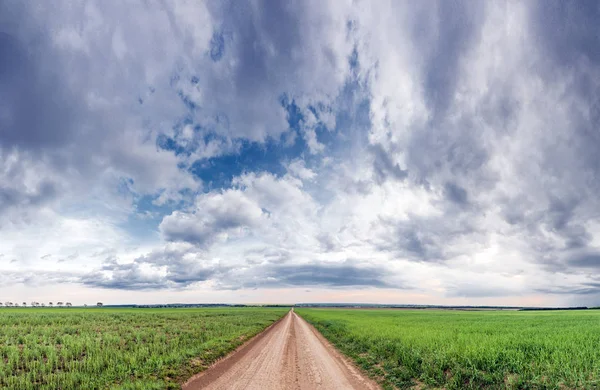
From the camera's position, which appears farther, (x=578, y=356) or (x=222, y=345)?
(x=222, y=345)

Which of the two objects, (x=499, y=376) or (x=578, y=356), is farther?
(x=578, y=356)

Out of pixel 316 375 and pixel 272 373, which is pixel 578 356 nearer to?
pixel 316 375

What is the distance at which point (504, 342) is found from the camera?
54.4 feet

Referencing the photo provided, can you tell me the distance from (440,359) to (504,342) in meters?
5.31

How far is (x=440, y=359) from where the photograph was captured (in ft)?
46.4

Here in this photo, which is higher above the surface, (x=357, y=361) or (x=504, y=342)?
(x=504, y=342)

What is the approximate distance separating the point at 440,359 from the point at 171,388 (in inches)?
473

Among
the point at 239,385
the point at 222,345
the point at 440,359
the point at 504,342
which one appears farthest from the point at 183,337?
the point at 504,342

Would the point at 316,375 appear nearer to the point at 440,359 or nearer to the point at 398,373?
the point at 398,373

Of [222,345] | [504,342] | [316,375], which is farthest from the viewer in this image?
[222,345]

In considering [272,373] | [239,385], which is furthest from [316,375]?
[239,385]

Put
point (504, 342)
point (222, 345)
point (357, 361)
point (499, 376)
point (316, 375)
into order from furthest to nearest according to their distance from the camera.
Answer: point (222, 345)
point (357, 361)
point (504, 342)
point (316, 375)
point (499, 376)

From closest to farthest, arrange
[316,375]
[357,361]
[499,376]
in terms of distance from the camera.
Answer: [499,376] < [316,375] < [357,361]

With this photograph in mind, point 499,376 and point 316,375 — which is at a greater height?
point 499,376
